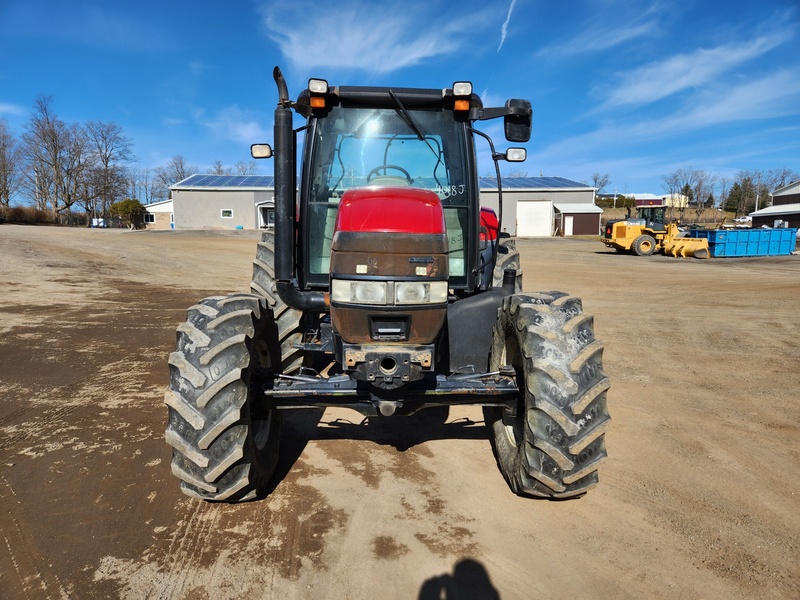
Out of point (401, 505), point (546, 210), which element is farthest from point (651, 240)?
point (401, 505)

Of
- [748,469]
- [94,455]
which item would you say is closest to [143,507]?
[94,455]

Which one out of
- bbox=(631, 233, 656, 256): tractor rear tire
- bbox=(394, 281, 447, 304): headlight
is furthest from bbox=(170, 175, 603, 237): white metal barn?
bbox=(394, 281, 447, 304): headlight

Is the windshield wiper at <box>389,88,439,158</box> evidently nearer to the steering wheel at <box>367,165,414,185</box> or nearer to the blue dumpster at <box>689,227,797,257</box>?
the steering wheel at <box>367,165,414,185</box>

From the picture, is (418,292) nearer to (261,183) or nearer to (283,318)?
(283,318)

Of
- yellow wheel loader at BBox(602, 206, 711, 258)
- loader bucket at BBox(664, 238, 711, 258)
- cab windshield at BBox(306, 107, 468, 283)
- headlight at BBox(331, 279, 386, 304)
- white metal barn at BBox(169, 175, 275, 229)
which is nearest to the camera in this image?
headlight at BBox(331, 279, 386, 304)

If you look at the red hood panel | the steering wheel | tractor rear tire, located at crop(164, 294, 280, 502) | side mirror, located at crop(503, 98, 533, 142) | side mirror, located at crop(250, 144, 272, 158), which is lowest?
tractor rear tire, located at crop(164, 294, 280, 502)

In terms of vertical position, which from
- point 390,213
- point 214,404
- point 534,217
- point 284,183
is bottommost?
point 214,404

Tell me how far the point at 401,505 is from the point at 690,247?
26.2 metres

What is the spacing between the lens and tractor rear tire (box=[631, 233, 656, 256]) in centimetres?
2594

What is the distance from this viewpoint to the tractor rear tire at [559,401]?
9.57ft

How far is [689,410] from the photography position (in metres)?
4.91

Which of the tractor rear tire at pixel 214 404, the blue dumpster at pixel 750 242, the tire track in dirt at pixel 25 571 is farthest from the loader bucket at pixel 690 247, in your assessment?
the tire track in dirt at pixel 25 571

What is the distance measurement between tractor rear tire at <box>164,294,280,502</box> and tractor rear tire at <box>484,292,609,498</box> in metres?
1.57

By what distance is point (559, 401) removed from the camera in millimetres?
2924
